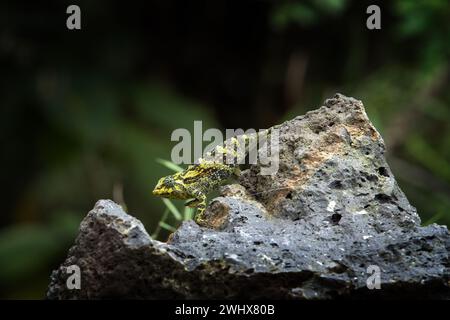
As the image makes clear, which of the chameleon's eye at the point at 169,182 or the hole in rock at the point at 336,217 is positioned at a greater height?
the chameleon's eye at the point at 169,182

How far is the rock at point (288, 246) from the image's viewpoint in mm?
2643

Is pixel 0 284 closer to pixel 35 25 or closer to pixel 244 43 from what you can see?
pixel 35 25

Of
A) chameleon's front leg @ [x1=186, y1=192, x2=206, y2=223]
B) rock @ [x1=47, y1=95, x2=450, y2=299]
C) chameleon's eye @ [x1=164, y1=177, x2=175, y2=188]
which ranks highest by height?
chameleon's eye @ [x1=164, y1=177, x2=175, y2=188]

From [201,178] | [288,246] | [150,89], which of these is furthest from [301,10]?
[288,246]

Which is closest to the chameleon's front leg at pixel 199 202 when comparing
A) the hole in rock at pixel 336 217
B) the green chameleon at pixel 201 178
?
the green chameleon at pixel 201 178

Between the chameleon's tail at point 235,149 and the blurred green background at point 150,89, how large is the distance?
3.87 metres

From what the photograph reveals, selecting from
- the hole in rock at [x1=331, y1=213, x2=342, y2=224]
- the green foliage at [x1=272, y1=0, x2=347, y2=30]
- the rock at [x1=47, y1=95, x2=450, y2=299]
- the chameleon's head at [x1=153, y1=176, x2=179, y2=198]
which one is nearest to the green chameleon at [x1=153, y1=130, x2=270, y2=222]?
the chameleon's head at [x1=153, y1=176, x2=179, y2=198]

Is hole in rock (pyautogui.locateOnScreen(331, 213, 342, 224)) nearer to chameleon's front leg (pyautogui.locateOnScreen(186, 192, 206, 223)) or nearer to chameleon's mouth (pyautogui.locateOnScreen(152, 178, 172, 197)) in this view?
chameleon's front leg (pyautogui.locateOnScreen(186, 192, 206, 223))

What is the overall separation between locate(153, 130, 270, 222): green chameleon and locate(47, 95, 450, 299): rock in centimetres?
19

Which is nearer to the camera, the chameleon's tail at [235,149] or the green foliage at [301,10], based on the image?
the chameleon's tail at [235,149]

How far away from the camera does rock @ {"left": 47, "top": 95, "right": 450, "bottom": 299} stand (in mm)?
2643

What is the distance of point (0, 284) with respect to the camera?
7.98m

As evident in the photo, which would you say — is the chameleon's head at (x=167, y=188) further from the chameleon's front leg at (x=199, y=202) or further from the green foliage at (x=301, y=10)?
the green foliage at (x=301, y=10)

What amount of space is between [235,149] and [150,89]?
5.04 metres
